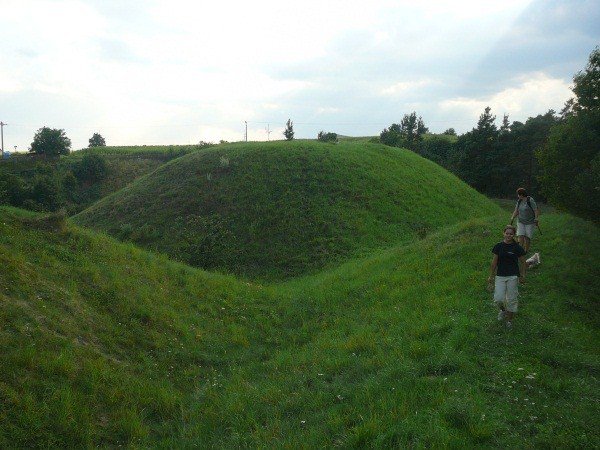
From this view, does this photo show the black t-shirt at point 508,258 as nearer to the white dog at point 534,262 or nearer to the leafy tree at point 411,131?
the white dog at point 534,262

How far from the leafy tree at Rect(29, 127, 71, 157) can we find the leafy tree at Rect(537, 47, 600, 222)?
63977 millimetres

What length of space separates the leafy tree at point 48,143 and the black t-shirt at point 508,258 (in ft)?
218

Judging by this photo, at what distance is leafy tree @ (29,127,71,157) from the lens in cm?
6121

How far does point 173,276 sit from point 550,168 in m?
12.9

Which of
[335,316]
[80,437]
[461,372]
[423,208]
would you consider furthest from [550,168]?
[80,437]

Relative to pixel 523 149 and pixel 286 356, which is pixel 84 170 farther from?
pixel 286 356

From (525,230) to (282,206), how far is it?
16212 mm

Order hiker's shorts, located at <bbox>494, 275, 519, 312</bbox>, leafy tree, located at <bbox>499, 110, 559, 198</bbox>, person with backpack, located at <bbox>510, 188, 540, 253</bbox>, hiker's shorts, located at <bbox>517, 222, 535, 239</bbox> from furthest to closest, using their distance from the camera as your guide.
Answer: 1. leafy tree, located at <bbox>499, 110, 559, 198</bbox>
2. hiker's shorts, located at <bbox>517, 222, 535, 239</bbox>
3. person with backpack, located at <bbox>510, 188, 540, 253</bbox>
4. hiker's shorts, located at <bbox>494, 275, 519, 312</bbox>

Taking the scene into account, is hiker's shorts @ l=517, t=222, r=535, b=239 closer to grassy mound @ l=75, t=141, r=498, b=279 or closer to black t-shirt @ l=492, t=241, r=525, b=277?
black t-shirt @ l=492, t=241, r=525, b=277

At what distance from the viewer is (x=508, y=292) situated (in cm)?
834

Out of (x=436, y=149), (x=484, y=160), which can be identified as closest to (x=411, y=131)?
(x=436, y=149)

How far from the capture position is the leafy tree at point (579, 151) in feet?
41.1

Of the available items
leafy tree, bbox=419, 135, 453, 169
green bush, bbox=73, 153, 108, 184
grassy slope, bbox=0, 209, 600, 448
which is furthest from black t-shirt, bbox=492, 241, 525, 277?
green bush, bbox=73, 153, 108, 184

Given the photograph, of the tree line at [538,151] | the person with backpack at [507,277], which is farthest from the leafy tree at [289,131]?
the person with backpack at [507,277]
